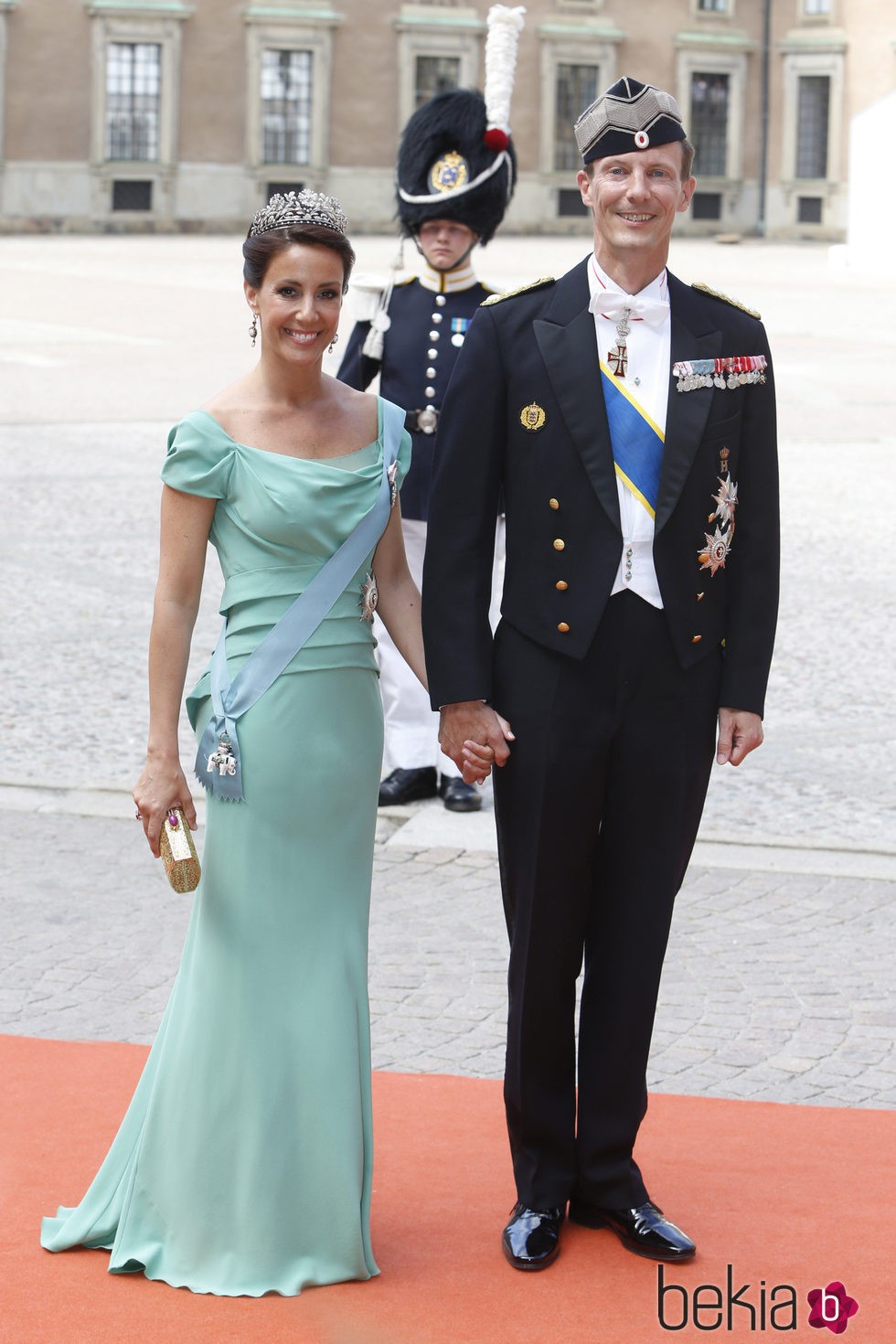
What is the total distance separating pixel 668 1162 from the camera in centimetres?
380

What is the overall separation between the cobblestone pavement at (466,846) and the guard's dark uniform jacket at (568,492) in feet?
4.42

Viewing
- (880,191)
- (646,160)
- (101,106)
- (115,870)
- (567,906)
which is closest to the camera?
(646,160)

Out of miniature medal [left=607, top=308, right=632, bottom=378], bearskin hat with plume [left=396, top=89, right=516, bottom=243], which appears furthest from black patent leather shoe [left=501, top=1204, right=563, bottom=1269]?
bearskin hat with plume [left=396, top=89, right=516, bottom=243]

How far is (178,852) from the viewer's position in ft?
10.5

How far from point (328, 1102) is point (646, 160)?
67.3 inches

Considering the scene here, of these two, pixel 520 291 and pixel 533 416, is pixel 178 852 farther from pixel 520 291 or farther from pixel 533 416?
pixel 520 291

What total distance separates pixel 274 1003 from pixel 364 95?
43498 millimetres

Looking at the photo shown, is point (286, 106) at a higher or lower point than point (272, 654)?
higher

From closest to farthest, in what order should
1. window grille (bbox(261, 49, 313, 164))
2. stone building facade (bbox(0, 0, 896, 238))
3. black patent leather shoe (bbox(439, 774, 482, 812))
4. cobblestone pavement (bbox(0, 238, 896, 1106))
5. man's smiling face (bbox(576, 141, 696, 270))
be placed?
man's smiling face (bbox(576, 141, 696, 270))
cobblestone pavement (bbox(0, 238, 896, 1106))
black patent leather shoe (bbox(439, 774, 482, 812))
stone building facade (bbox(0, 0, 896, 238))
window grille (bbox(261, 49, 313, 164))

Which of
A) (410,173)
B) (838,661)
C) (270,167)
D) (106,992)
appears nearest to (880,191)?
(270,167)

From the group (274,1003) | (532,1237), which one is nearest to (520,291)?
(274,1003)

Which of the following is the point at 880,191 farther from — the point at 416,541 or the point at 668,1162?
the point at 668,1162

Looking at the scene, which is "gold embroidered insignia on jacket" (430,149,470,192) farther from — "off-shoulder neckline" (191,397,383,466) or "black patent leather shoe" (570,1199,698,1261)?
"black patent leather shoe" (570,1199,698,1261)

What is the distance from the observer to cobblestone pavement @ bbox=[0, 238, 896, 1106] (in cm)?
446
